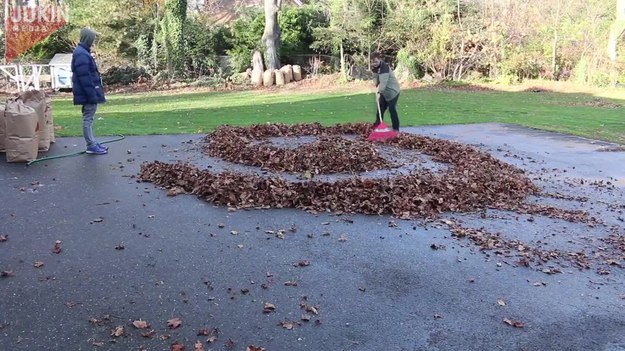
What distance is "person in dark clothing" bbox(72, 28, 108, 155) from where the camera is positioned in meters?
7.68

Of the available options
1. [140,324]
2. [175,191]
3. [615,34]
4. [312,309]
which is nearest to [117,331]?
[140,324]

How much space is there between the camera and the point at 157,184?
648cm

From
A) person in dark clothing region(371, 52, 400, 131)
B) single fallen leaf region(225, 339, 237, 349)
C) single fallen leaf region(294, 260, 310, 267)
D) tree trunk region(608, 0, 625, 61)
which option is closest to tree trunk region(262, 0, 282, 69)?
tree trunk region(608, 0, 625, 61)

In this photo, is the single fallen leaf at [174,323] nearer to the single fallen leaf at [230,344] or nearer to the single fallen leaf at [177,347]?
the single fallen leaf at [177,347]

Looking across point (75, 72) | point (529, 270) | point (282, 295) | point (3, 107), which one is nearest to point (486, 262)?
point (529, 270)

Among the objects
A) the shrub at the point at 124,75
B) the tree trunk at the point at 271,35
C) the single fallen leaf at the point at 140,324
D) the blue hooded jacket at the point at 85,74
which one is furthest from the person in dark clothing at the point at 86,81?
the tree trunk at the point at 271,35

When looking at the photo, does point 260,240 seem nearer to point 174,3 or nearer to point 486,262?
point 486,262

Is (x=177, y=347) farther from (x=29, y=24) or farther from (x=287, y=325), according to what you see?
(x=29, y=24)

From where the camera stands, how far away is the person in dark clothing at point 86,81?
7680mm

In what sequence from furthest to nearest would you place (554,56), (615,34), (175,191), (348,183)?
(554,56) → (615,34) → (348,183) → (175,191)

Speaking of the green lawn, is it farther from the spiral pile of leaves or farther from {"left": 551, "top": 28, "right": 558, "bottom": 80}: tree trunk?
{"left": 551, "top": 28, "right": 558, "bottom": 80}: tree trunk

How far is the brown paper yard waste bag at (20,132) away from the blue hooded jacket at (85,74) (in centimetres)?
75

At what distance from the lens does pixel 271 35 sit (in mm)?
25562

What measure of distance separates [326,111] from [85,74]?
8343 mm
